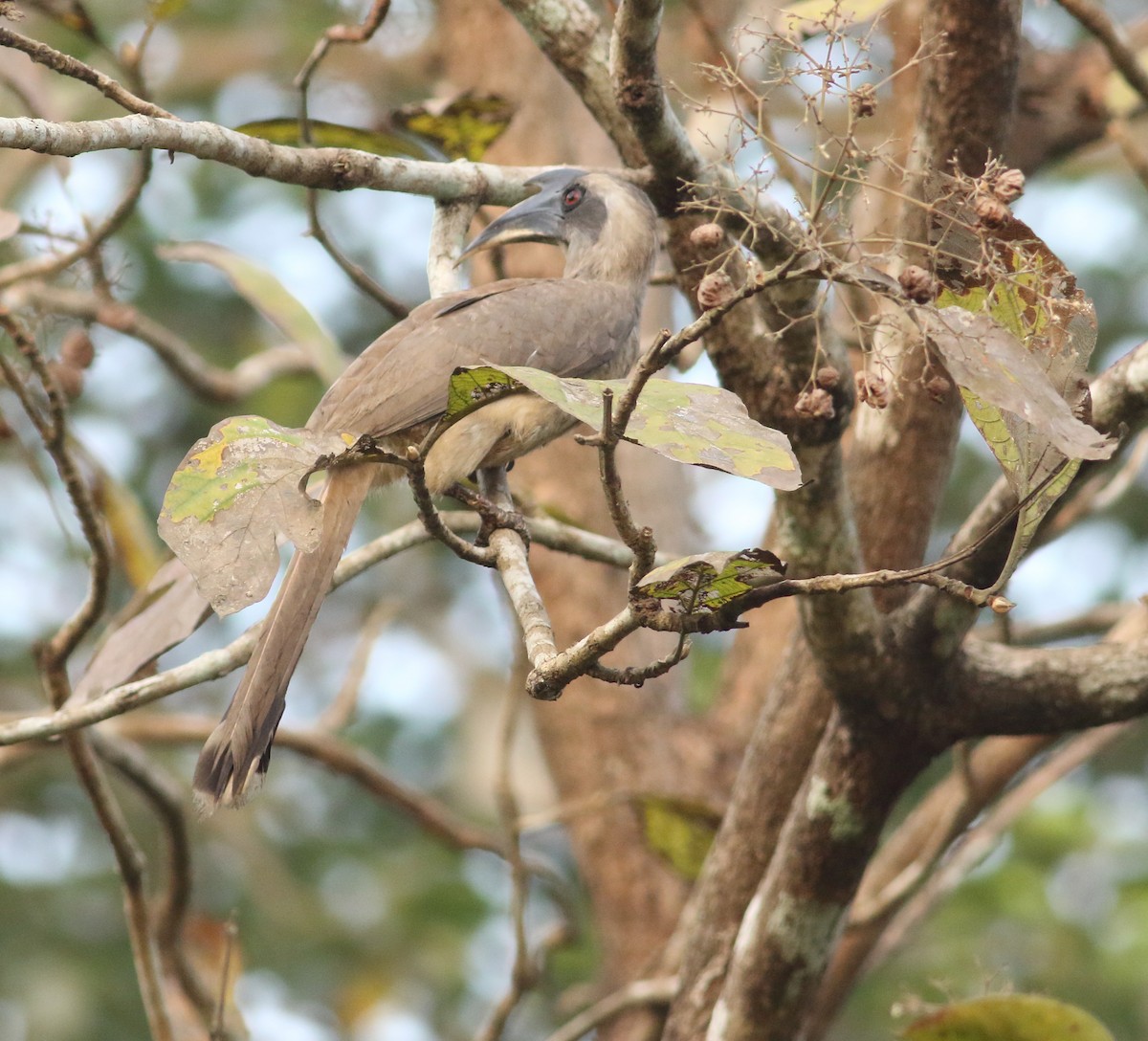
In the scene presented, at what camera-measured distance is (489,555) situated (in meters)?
1.92

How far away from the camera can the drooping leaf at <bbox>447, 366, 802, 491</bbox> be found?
129 cm

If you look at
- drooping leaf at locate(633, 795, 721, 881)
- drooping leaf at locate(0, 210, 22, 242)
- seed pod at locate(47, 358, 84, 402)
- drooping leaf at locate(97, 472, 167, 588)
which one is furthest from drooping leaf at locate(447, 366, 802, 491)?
drooping leaf at locate(97, 472, 167, 588)

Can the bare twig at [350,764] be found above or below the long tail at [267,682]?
above

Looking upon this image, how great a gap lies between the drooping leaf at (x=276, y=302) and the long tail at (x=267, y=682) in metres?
0.94

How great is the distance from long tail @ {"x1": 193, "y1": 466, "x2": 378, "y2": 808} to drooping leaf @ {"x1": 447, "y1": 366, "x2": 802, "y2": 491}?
820 millimetres

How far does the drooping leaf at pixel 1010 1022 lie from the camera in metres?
2.39

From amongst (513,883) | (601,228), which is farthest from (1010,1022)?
(601,228)

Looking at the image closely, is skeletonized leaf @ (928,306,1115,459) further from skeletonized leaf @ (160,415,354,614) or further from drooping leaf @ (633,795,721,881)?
drooping leaf @ (633,795,721,881)

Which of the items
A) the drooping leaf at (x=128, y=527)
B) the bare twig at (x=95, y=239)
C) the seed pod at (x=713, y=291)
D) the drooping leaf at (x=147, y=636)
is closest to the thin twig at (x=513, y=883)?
the drooping leaf at (x=147, y=636)

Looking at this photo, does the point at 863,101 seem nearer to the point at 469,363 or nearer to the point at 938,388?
the point at 938,388

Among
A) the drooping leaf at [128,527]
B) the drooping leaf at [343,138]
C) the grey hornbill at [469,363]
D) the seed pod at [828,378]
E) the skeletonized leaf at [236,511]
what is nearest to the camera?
the skeletonized leaf at [236,511]

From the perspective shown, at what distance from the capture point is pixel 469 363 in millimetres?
2576

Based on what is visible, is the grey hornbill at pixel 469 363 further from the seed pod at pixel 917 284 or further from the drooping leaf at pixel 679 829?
the drooping leaf at pixel 679 829

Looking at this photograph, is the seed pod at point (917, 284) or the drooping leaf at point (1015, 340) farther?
the seed pod at point (917, 284)
